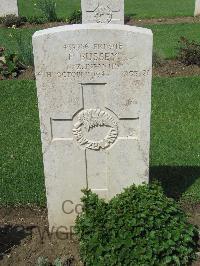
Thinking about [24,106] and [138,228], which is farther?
[24,106]

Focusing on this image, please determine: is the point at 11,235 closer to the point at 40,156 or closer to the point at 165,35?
the point at 40,156

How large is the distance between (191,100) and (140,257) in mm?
4896

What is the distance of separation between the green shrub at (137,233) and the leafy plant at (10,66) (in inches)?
236

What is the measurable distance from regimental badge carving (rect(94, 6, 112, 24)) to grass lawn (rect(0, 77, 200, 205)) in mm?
2476

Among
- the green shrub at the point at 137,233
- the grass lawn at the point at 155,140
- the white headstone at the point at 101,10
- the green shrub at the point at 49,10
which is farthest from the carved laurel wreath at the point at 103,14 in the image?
the green shrub at the point at 137,233

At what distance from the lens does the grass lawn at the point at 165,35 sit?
11.4 metres

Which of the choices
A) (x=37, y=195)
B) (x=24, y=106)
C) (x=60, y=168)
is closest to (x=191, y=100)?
(x=24, y=106)

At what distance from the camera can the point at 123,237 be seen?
3764mm

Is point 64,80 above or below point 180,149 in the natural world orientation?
above

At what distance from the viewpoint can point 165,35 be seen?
1285cm

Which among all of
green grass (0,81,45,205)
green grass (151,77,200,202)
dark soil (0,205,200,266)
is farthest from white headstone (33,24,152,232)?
green grass (151,77,200,202)

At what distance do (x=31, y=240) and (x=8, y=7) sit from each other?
12352 millimetres

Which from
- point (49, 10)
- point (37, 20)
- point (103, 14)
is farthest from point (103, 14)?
point (37, 20)

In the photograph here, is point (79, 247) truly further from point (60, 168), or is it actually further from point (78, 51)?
point (78, 51)
